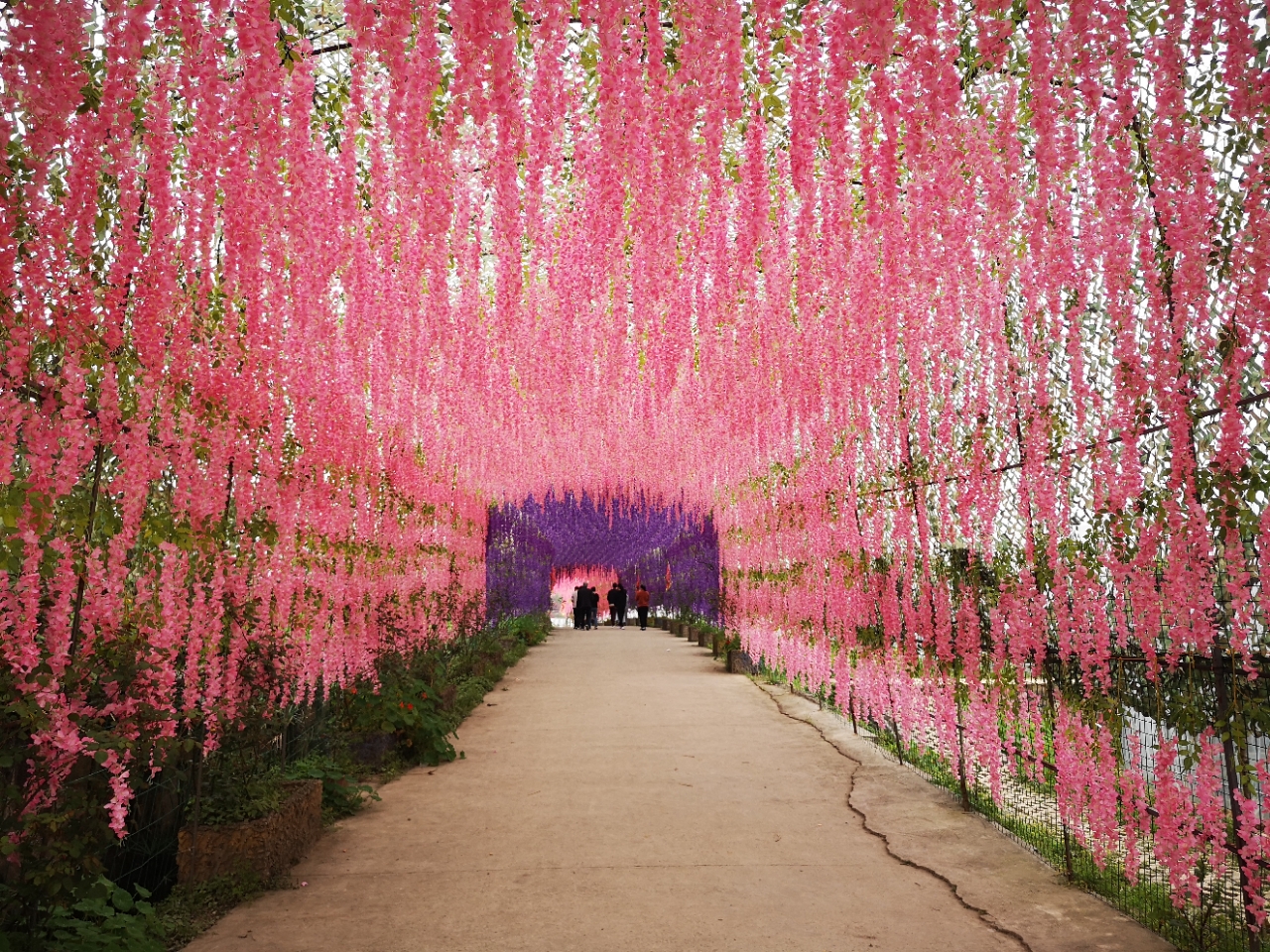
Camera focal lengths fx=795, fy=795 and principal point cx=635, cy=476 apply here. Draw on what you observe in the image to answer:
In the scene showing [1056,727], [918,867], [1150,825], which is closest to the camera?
[1150,825]

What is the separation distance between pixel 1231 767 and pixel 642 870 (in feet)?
6.97

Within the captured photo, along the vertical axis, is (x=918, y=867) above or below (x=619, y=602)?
below

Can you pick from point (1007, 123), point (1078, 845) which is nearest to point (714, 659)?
point (1078, 845)

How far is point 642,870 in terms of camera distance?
3297 mm

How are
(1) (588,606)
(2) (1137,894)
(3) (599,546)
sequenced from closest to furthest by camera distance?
(2) (1137,894), (1) (588,606), (3) (599,546)

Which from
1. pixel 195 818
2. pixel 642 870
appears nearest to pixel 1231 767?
pixel 642 870

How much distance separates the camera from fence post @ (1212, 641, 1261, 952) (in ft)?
7.48

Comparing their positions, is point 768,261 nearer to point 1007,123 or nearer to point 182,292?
point 1007,123

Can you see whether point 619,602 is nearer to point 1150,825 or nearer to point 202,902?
point 202,902

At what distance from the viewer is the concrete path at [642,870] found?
2674 mm

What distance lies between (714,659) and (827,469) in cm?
665

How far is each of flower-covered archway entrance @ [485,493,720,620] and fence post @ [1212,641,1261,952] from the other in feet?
33.9

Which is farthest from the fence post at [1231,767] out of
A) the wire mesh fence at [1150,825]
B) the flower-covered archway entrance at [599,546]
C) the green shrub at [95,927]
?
the flower-covered archway entrance at [599,546]

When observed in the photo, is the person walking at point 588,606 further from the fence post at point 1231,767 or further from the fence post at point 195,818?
the fence post at point 1231,767
